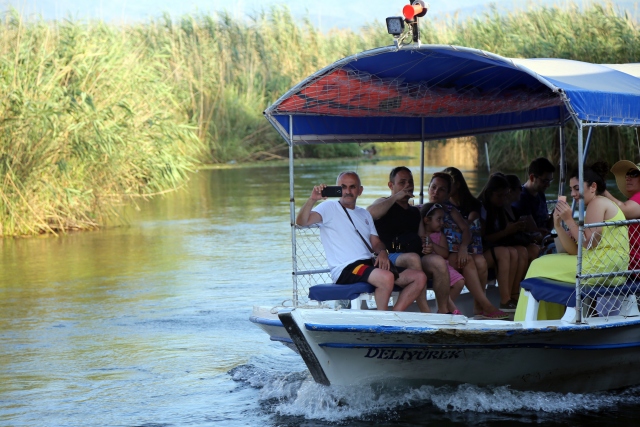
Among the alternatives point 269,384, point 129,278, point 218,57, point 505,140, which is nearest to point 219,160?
point 218,57

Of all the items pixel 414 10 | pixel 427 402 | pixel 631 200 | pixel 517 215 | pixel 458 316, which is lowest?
pixel 427 402

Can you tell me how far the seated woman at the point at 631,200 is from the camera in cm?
724

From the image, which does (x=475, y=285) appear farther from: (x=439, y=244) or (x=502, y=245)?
(x=502, y=245)

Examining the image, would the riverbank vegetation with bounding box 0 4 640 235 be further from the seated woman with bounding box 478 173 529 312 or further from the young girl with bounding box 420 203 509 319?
the young girl with bounding box 420 203 509 319

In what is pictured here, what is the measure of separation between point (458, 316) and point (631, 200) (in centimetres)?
169

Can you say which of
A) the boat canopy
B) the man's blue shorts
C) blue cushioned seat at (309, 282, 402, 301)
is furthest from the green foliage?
blue cushioned seat at (309, 282, 402, 301)

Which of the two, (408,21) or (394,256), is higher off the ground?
(408,21)

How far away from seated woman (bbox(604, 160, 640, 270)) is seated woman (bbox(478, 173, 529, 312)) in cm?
104

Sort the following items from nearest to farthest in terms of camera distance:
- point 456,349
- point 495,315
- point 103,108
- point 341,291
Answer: point 456,349 → point 341,291 → point 495,315 → point 103,108

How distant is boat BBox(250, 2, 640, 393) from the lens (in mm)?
6598

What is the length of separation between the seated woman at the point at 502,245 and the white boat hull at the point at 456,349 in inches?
58.8

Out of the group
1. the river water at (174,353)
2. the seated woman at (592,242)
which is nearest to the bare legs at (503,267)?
the seated woman at (592,242)

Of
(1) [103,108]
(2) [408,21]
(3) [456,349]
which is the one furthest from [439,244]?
(1) [103,108]

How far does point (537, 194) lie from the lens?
951cm
